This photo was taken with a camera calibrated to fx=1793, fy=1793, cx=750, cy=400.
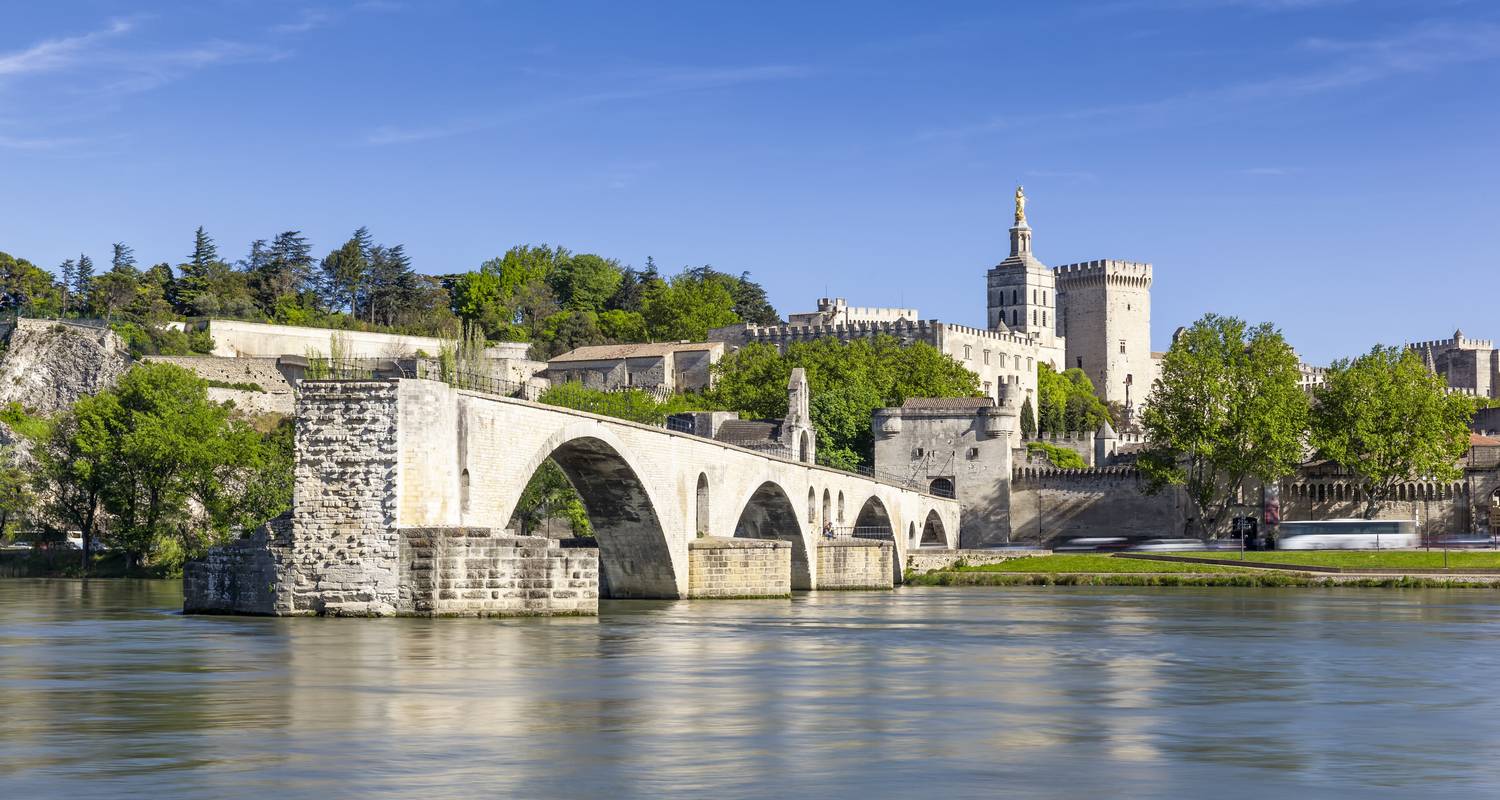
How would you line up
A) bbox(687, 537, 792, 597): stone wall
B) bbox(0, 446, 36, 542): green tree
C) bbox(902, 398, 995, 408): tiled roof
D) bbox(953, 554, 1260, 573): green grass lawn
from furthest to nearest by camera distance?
bbox(902, 398, 995, 408): tiled roof < bbox(0, 446, 36, 542): green tree < bbox(953, 554, 1260, 573): green grass lawn < bbox(687, 537, 792, 597): stone wall

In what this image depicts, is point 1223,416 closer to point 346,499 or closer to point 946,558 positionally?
point 946,558

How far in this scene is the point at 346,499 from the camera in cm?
3259

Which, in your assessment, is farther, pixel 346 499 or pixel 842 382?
pixel 842 382

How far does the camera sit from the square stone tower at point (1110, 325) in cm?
14925

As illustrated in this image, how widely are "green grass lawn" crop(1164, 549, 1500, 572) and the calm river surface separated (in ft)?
99.5

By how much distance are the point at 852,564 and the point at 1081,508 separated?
3487 centimetres

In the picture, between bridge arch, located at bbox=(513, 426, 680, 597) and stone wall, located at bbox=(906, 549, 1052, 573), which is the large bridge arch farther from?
stone wall, located at bbox=(906, 549, 1052, 573)

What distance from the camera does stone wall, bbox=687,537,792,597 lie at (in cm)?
4744

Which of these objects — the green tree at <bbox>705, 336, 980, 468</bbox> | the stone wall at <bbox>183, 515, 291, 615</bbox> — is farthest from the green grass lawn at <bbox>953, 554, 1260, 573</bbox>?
the stone wall at <bbox>183, 515, 291, 615</bbox>

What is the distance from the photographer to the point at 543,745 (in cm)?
1803

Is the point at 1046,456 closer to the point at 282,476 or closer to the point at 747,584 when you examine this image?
the point at 282,476

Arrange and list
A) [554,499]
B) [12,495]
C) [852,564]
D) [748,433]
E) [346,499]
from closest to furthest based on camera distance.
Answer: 1. [346,499]
2. [852,564]
3. [554,499]
4. [12,495]
5. [748,433]

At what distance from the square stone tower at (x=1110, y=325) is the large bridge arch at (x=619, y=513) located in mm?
105648

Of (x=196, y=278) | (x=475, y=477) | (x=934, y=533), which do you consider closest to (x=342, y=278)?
(x=196, y=278)
